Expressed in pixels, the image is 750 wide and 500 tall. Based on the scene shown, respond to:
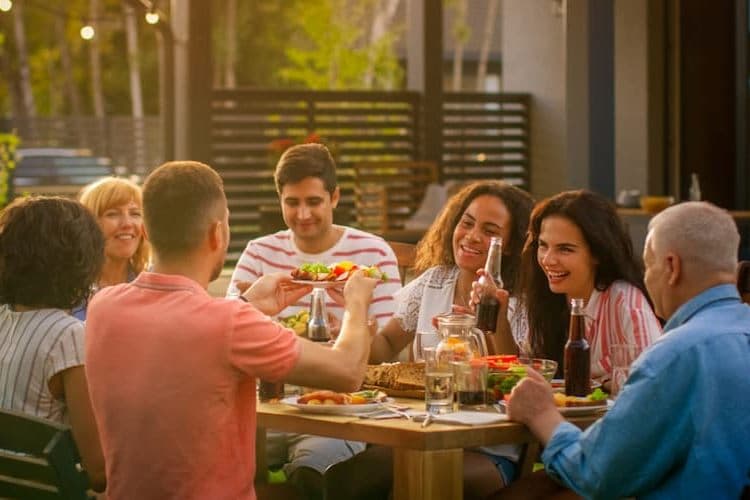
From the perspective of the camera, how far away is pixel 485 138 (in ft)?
50.8

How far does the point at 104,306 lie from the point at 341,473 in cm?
137

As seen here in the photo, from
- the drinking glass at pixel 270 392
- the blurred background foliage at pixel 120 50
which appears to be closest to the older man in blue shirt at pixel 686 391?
the drinking glass at pixel 270 392

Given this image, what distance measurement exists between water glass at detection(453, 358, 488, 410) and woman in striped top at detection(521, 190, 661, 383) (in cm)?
56

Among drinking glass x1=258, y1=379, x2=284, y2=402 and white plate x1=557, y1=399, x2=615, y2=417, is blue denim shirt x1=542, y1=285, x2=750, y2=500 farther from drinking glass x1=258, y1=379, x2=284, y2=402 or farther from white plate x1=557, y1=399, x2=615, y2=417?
drinking glass x1=258, y1=379, x2=284, y2=402

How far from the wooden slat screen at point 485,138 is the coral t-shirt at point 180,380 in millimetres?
12275

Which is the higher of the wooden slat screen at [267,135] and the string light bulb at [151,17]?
the string light bulb at [151,17]

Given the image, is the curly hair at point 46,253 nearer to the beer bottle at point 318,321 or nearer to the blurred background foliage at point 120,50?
the beer bottle at point 318,321

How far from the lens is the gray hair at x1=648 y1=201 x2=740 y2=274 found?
9.43 ft

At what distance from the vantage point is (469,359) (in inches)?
140

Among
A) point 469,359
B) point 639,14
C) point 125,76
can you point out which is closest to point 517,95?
point 639,14

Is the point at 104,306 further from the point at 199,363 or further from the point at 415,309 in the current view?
the point at 415,309

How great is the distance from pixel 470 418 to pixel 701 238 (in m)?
0.77

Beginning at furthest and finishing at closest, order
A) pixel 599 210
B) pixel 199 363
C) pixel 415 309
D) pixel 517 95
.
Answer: pixel 517 95 < pixel 415 309 < pixel 599 210 < pixel 199 363

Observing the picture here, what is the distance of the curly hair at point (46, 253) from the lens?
11.1 ft
